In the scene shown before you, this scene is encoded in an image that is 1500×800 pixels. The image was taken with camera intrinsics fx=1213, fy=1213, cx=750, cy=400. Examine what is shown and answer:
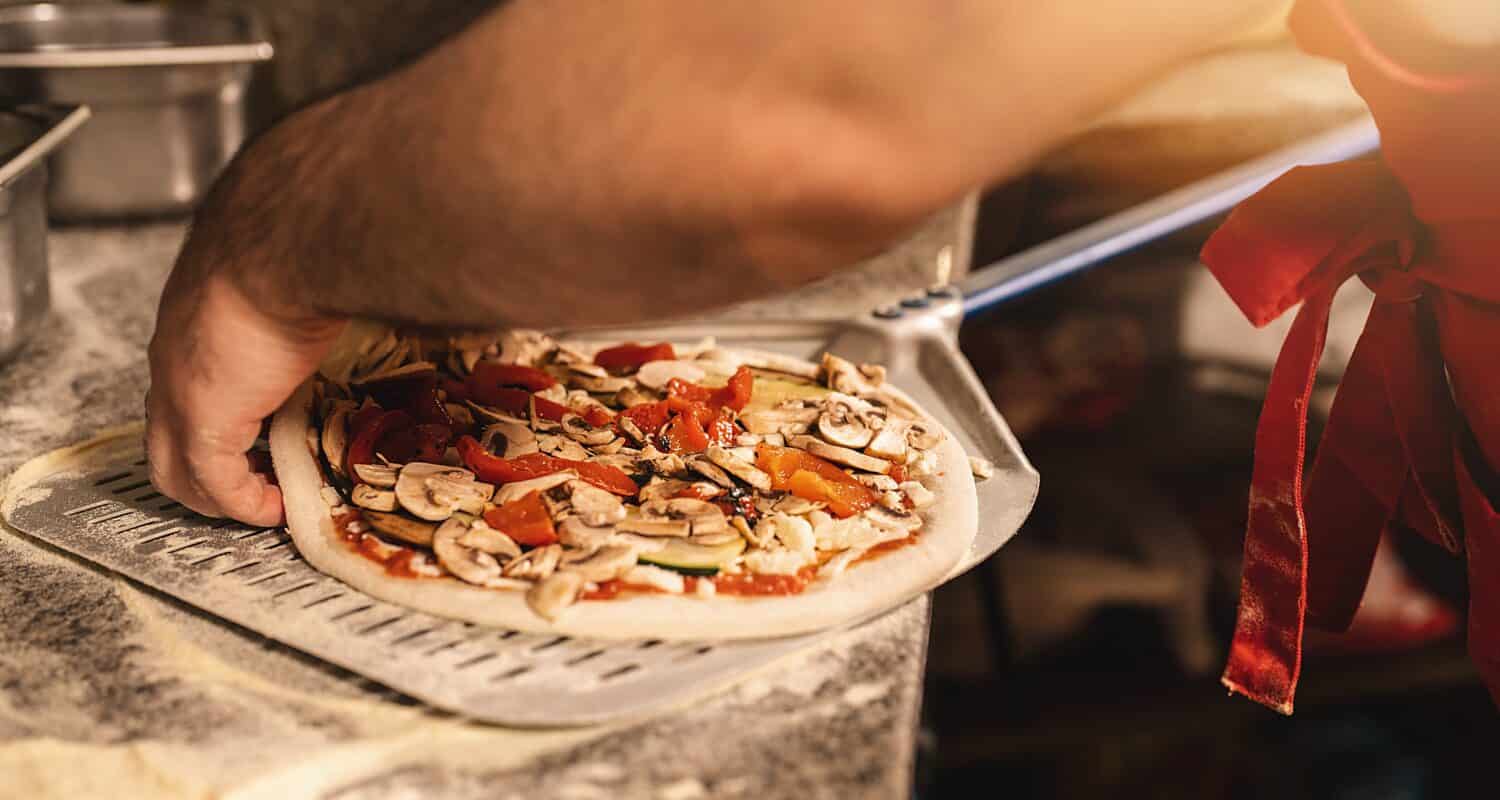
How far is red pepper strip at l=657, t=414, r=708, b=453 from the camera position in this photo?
1168mm

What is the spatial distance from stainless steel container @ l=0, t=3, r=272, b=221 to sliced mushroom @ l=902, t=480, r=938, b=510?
1.22m

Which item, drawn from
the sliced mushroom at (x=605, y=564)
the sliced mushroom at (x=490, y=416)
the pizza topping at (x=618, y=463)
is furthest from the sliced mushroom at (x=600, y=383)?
the sliced mushroom at (x=605, y=564)

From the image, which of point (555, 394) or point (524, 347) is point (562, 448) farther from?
point (524, 347)

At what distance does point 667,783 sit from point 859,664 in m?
0.20

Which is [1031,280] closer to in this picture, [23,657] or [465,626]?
[465,626]

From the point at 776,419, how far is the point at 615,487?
213 millimetres

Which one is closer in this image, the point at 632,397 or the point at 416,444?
the point at 416,444

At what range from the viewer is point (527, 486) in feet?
3.46

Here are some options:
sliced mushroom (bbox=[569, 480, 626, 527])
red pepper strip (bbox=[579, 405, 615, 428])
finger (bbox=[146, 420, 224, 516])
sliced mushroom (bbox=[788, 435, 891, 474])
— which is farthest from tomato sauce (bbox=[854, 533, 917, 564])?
finger (bbox=[146, 420, 224, 516])

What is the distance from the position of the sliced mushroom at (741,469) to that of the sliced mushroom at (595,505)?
10cm

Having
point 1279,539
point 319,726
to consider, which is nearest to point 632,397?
point 319,726

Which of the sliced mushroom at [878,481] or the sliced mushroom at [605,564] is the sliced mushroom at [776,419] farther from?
the sliced mushroom at [605,564]

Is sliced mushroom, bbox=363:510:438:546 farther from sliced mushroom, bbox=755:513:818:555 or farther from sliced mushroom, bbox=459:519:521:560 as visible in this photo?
sliced mushroom, bbox=755:513:818:555

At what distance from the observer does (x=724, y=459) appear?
3.61 ft
